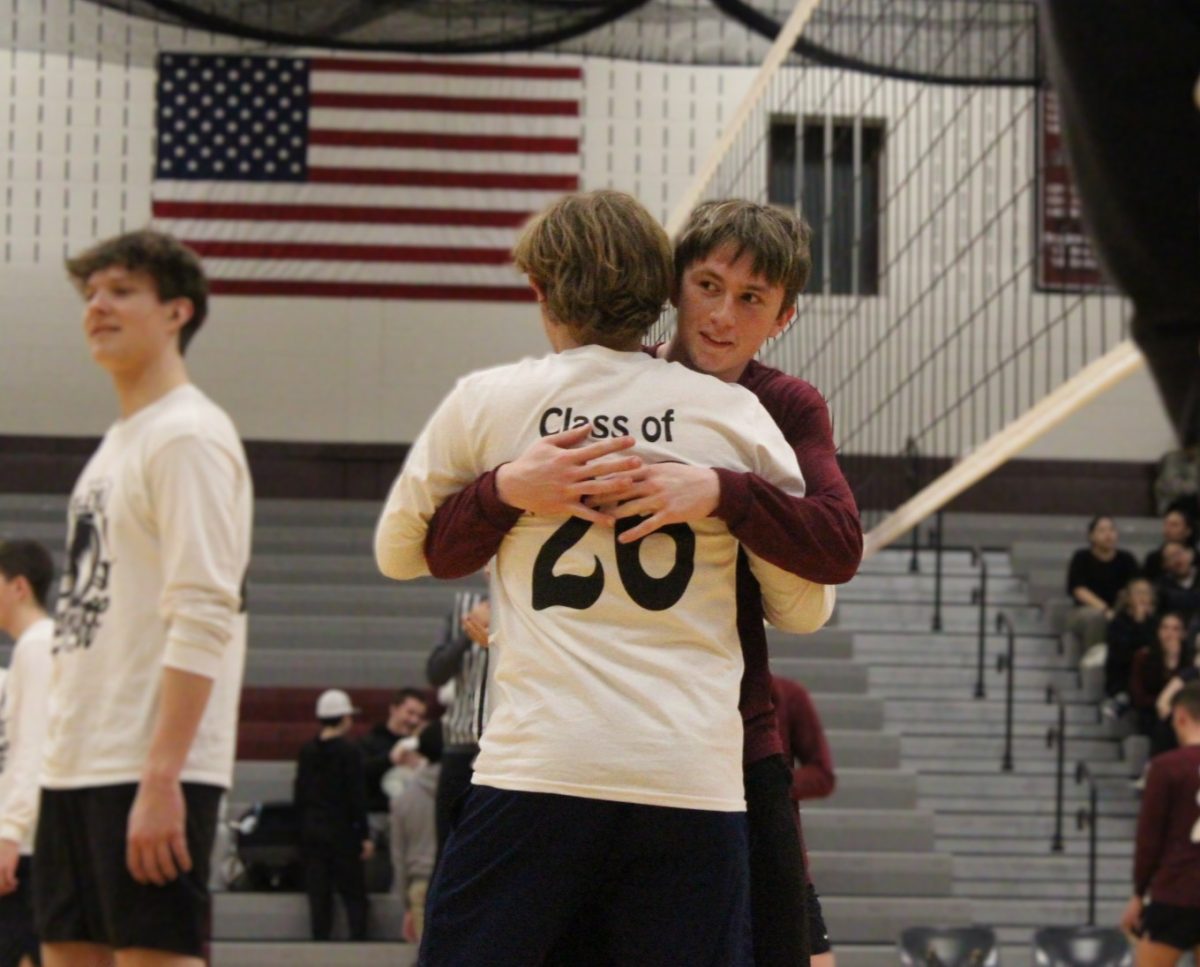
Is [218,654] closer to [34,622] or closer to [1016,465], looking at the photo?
[34,622]

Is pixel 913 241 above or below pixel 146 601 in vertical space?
above

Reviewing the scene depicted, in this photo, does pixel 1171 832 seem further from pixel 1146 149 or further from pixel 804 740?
pixel 1146 149

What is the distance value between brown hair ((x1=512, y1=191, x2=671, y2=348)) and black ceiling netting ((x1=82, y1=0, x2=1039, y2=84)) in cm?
709

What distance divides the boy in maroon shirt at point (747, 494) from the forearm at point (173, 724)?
3.51 ft

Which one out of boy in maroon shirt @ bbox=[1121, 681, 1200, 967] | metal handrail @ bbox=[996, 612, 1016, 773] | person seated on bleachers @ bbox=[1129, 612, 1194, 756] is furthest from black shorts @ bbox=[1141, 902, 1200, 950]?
person seated on bleachers @ bbox=[1129, 612, 1194, 756]

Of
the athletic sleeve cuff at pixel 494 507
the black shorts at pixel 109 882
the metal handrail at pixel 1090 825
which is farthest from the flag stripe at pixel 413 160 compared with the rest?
the athletic sleeve cuff at pixel 494 507

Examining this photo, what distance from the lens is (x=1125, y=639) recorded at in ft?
39.8

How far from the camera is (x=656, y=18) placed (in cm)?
1056

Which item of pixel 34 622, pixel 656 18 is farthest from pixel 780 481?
pixel 656 18

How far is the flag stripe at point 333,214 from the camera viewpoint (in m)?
14.8

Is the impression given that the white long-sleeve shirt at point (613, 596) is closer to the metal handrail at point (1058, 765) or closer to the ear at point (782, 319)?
the ear at point (782, 319)

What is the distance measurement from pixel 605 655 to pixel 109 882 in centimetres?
148

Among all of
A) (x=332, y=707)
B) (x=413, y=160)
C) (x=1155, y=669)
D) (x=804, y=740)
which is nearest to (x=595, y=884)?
(x=804, y=740)

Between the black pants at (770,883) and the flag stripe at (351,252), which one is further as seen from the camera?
the flag stripe at (351,252)
